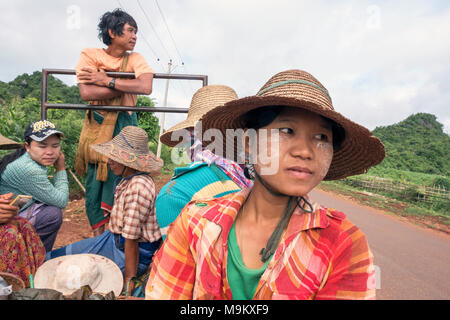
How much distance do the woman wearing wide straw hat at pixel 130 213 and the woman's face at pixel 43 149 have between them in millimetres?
497

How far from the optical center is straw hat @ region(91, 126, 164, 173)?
7.91ft

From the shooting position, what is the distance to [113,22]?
2.37m

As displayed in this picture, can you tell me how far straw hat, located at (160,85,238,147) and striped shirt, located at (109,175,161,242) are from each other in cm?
49

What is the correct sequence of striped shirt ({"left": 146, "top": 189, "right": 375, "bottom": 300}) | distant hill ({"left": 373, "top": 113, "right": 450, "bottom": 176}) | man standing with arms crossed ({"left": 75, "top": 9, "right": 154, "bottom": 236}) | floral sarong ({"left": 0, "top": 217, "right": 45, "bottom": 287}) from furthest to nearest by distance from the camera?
1. distant hill ({"left": 373, "top": 113, "right": 450, "bottom": 176})
2. man standing with arms crossed ({"left": 75, "top": 9, "right": 154, "bottom": 236})
3. floral sarong ({"left": 0, "top": 217, "right": 45, "bottom": 287})
4. striped shirt ({"left": 146, "top": 189, "right": 375, "bottom": 300})

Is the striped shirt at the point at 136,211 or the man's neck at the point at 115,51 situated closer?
the striped shirt at the point at 136,211

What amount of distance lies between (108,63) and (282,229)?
2.14 metres

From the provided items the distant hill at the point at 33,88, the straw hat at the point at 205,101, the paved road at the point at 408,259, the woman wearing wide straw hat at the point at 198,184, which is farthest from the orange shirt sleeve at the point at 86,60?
the distant hill at the point at 33,88

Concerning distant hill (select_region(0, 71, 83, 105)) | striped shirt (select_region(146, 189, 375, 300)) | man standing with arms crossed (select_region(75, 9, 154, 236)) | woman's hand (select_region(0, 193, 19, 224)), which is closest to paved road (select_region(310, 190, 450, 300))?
striped shirt (select_region(146, 189, 375, 300))

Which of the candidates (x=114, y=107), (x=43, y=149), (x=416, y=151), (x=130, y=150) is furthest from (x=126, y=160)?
(x=416, y=151)

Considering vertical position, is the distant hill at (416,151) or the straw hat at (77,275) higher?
the distant hill at (416,151)

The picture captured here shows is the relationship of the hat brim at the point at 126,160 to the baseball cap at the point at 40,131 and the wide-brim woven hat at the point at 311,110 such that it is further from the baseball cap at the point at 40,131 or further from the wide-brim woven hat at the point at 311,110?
the wide-brim woven hat at the point at 311,110

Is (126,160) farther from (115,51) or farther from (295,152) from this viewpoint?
(295,152)

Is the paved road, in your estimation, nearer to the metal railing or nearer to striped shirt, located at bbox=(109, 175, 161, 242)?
striped shirt, located at bbox=(109, 175, 161, 242)

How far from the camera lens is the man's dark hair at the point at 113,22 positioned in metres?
2.37
